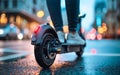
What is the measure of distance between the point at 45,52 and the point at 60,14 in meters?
0.96

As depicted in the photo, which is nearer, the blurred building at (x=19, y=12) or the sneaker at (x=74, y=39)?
the sneaker at (x=74, y=39)

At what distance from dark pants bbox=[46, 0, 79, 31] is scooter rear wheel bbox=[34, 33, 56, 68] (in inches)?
25.3

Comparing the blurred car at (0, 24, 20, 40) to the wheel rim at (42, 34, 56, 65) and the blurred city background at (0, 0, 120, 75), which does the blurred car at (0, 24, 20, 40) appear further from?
the wheel rim at (42, 34, 56, 65)

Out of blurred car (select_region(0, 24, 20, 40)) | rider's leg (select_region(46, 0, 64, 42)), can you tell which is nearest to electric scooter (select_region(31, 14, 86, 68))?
rider's leg (select_region(46, 0, 64, 42))

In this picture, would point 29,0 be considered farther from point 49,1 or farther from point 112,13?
point 49,1

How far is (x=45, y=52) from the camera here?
446 centimetres

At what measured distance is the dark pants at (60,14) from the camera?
17.0ft

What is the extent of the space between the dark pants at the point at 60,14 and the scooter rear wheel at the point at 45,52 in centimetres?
64

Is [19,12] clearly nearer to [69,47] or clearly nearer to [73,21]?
[73,21]

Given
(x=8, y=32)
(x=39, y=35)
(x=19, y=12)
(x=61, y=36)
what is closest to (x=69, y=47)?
(x=61, y=36)

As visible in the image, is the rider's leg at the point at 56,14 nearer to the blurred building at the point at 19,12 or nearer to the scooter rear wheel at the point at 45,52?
the scooter rear wheel at the point at 45,52

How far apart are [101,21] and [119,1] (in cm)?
3107

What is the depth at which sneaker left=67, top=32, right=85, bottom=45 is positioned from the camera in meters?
5.33

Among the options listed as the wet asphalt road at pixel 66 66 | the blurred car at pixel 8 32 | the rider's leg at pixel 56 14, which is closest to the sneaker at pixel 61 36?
the rider's leg at pixel 56 14
